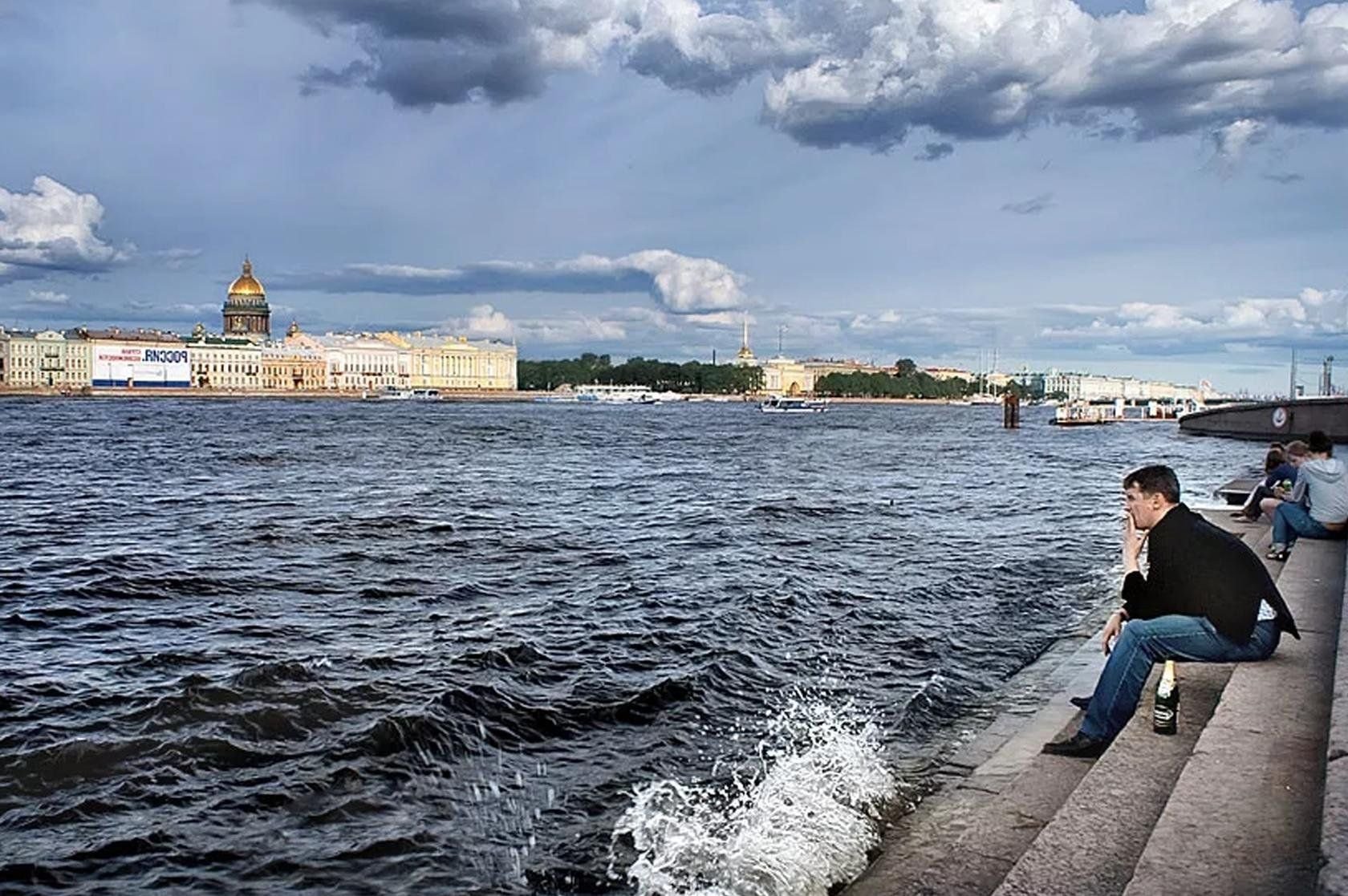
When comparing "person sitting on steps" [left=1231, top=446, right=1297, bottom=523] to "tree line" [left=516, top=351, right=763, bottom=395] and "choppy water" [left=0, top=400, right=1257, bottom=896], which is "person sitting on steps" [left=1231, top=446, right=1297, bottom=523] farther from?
"tree line" [left=516, top=351, right=763, bottom=395]

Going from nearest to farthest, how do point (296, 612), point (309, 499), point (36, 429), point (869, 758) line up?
point (869, 758)
point (296, 612)
point (309, 499)
point (36, 429)

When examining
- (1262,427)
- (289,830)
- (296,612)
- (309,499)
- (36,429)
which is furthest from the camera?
(1262,427)

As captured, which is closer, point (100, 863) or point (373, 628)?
point (100, 863)

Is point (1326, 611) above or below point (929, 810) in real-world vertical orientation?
above

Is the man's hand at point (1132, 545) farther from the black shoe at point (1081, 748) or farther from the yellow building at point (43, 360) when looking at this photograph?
the yellow building at point (43, 360)

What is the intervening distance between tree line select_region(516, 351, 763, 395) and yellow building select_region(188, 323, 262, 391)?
173ft

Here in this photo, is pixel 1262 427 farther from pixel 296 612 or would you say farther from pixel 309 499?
pixel 296 612

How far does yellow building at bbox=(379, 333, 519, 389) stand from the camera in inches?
6432

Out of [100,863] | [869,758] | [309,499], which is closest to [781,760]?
[869,758]

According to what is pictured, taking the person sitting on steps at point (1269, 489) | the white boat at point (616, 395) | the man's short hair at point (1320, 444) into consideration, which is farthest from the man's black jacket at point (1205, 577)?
the white boat at point (616, 395)

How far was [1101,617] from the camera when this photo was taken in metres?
9.58

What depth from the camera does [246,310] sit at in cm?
15688

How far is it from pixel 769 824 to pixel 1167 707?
65.7 inches

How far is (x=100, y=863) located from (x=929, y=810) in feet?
11.2
